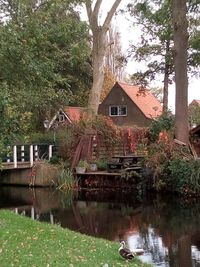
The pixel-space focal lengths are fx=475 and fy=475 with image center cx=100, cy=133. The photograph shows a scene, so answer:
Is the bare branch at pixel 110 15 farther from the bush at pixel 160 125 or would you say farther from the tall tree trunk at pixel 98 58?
the bush at pixel 160 125

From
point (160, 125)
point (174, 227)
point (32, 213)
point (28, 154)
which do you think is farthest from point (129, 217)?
point (28, 154)

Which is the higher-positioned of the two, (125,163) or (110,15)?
(110,15)

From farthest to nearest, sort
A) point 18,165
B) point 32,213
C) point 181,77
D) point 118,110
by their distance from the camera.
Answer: point 118,110 → point 18,165 → point 181,77 → point 32,213

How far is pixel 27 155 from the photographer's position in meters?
26.3

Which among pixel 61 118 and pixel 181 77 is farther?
pixel 61 118

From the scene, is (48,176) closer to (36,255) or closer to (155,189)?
(155,189)

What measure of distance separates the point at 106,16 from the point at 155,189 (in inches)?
489

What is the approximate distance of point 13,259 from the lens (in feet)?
25.3

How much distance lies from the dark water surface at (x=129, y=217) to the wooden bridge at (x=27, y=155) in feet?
6.43

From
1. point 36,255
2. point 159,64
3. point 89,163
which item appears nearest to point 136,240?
point 36,255

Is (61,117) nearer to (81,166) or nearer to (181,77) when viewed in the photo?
(81,166)

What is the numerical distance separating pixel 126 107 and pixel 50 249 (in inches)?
1377

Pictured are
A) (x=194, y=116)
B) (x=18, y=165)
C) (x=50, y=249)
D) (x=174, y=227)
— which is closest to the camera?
(x=50, y=249)

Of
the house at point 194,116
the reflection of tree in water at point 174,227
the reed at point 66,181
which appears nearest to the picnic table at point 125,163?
the reed at point 66,181
